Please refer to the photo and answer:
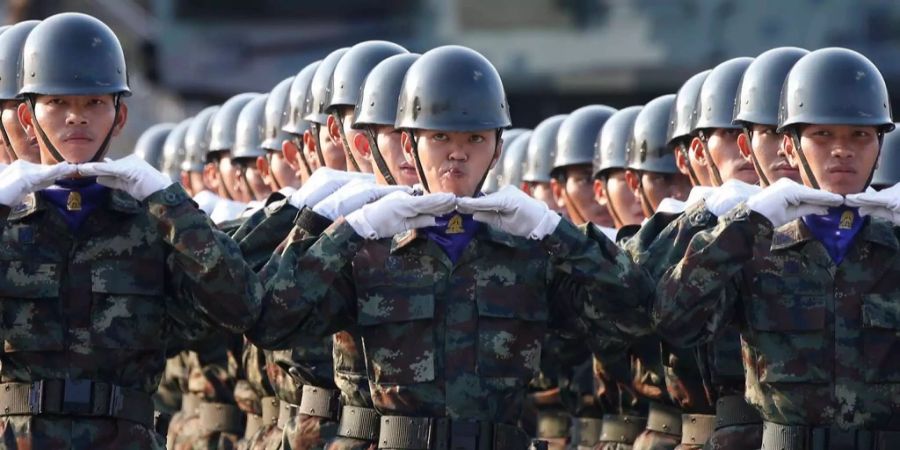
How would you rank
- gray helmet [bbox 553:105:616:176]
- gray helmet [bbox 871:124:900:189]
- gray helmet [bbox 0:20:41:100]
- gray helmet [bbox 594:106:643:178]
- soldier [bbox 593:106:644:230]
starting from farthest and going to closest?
gray helmet [bbox 553:105:616:176] < gray helmet [bbox 594:106:643:178] < soldier [bbox 593:106:644:230] < gray helmet [bbox 871:124:900:189] < gray helmet [bbox 0:20:41:100]

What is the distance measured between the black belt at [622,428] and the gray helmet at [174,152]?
492 cm

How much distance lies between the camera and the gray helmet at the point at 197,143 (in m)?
14.9

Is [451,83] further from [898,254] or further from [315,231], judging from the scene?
[898,254]

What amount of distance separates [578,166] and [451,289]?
442 cm

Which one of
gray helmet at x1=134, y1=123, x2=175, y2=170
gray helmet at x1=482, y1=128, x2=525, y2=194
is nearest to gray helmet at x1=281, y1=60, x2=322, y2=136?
gray helmet at x1=482, y1=128, x2=525, y2=194

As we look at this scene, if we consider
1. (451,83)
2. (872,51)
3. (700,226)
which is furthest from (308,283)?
(872,51)

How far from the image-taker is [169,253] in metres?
8.38

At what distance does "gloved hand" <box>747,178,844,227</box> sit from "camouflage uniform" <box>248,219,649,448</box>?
20.4 inches

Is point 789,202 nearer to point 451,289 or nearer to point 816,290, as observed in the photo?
point 816,290

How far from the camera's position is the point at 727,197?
8.79 metres

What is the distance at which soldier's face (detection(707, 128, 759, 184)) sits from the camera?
9.80 meters

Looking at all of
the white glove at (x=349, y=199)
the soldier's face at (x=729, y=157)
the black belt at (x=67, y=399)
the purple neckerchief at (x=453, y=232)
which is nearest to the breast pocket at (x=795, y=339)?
the purple neckerchief at (x=453, y=232)

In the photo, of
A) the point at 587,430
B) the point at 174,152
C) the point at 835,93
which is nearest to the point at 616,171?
the point at 587,430

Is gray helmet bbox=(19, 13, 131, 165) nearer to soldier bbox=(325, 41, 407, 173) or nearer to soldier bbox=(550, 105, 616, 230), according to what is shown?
soldier bbox=(325, 41, 407, 173)
